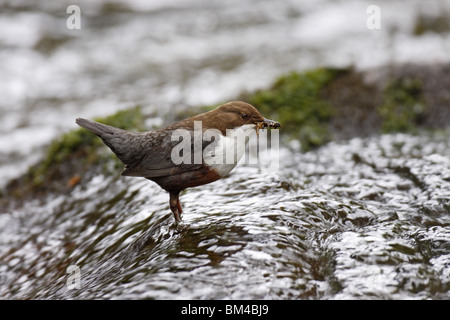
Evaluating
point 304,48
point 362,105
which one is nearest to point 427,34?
point 304,48

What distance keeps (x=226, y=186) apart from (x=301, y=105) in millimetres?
2303

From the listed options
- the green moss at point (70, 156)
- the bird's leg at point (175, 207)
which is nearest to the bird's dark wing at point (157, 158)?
the bird's leg at point (175, 207)

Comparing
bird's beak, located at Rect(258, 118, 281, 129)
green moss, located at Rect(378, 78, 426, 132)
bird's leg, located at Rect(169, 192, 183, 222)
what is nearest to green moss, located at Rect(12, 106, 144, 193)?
bird's leg, located at Rect(169, 192, 183, 222)

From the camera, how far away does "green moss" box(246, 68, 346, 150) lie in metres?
6.15

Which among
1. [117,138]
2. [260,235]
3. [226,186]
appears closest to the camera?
[260,235]

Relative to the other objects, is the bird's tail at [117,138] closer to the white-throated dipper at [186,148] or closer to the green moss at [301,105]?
the white-throated dipper at [186,148]

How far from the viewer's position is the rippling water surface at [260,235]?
2.91 metres

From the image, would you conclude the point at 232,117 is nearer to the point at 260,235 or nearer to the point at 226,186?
the point at 226,186

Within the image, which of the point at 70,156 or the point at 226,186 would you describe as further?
the point at 70,156

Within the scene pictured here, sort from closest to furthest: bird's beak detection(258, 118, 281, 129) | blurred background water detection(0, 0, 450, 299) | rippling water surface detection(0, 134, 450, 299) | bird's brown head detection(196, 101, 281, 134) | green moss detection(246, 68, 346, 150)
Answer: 1. rippling water surface detection(0, 134, 450, 299)
2. blurred background water detection(0, 0, 450, 299)
3. bird's brown head detection(196, 101, 281, 134)
4. bird's beak detection(258, 118, 281, 129)
5. green moss detection(246, 68, 346, 150)

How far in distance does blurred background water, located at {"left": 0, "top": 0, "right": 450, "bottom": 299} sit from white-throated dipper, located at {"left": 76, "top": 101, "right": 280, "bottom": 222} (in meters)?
0.33

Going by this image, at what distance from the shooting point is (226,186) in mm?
4496

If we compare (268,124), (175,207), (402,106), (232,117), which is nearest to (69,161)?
(175,207)

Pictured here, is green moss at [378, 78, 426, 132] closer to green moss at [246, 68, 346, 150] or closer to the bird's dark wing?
green moss at [246, 68, 346, 150]
